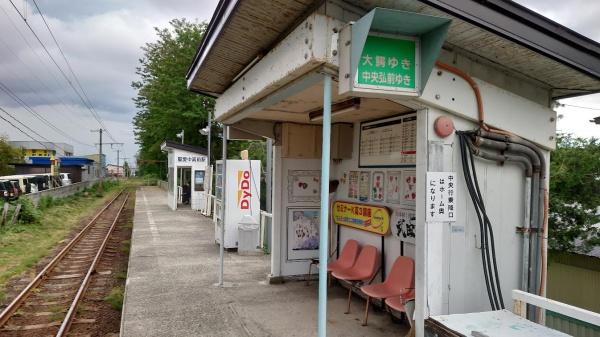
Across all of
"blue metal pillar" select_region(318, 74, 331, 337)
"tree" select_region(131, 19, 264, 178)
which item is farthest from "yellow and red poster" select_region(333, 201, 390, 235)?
"tree" select_region(131, 19, 264, 178)

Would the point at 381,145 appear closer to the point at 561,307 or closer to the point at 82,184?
the point at 561,307

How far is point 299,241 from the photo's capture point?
6559 mm

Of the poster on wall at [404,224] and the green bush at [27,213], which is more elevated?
the poster on wall at [404,224]

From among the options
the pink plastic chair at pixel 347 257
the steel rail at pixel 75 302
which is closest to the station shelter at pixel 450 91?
the pink plastic chair at pixel 347 257

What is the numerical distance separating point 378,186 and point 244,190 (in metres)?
4.81

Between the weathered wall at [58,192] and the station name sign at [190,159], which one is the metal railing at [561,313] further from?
the weathered wall at [58,192]

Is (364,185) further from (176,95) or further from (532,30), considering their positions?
(176,95)

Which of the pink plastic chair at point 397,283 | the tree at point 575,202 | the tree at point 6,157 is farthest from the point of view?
the tree at point 6,157

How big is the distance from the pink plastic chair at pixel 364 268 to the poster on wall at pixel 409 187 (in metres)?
0.81

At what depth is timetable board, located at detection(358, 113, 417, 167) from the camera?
4773mm

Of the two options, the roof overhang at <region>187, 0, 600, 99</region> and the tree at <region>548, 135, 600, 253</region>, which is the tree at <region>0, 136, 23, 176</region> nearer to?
the roof overhang at <region>187, 0, 600, 99</region>

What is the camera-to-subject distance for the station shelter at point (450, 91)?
2914 millimetres

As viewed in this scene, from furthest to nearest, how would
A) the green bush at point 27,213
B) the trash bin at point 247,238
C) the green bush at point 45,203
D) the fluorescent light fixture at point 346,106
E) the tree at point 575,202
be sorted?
the green bush at point 45,203, the green bush at point 27,213, the trash bin at point 247,238, the tree at point 575,202, the fluorescent light fixture at point 346,106

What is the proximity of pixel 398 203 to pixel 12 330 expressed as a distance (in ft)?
16.8
